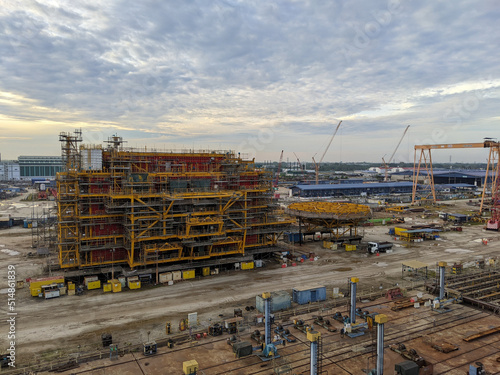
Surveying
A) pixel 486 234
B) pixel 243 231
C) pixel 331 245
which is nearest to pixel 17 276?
pixel 243 231

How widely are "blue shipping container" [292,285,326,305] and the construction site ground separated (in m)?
3.16

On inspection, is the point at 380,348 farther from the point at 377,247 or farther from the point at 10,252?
the point at 10,252

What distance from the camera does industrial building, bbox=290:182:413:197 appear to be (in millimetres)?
133750

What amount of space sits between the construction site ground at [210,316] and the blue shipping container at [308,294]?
3.16 metres

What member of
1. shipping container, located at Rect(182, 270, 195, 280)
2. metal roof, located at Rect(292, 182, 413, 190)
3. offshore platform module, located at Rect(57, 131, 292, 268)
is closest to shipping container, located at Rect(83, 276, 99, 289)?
offshore platform module, located at Rect(57, 131, 292, 268)

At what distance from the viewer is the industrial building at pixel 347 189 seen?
133750mm

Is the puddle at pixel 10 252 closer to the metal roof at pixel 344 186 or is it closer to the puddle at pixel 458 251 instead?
the puddle at pixel 458 251

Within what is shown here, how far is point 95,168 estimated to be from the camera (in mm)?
42156

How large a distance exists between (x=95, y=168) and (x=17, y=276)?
1630cm

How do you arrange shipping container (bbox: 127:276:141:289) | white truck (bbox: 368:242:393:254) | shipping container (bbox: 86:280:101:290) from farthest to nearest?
white truck (bbox: 368:242:393:254)
shipping container (bbox: 127:276:141:289)
shipping container (bbox: 86:280:101:290)

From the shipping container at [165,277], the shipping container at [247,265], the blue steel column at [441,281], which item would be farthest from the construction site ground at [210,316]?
the blue steel column at [441,281]

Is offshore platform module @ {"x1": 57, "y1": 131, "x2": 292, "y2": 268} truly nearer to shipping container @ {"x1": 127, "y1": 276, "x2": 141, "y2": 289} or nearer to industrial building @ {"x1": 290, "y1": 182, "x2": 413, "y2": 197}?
shipping container @ {"x1": 127, "y1": 276, "x2": 141, "y2": 289}

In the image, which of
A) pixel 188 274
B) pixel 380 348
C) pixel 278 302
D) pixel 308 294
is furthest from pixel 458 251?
pixel 188 274

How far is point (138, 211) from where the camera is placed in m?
40.7
